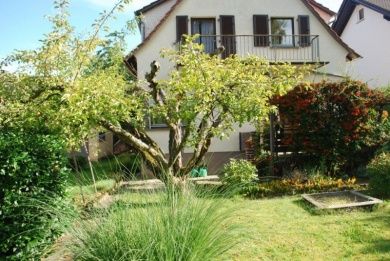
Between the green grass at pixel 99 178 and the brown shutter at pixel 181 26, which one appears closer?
the green grass at pixel 99 178

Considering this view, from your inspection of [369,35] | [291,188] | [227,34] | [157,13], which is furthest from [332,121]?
[369,35]

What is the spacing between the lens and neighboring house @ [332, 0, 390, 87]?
75.7 ft

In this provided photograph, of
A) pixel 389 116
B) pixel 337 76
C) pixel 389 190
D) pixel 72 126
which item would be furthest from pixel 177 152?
pixel 337 76

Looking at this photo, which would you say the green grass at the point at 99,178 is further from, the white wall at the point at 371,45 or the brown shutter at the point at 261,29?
the white wall at the point at 371,45

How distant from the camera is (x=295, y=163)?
12.5m

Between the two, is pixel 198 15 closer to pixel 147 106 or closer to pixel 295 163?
pixel 295 163

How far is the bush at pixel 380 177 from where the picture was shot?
29.5 feet

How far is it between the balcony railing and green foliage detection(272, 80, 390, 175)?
7453mm

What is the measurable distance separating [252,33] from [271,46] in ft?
3.44

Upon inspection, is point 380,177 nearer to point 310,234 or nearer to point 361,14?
point 310,234

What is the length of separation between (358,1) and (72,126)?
2147cm

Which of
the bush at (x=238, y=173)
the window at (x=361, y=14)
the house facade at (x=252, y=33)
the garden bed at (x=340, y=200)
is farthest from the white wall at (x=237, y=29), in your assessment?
the garden bed at (x=340, y=200)

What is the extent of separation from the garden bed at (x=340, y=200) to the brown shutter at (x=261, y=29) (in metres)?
11.8

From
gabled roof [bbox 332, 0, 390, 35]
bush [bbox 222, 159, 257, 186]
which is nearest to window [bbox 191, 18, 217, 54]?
gabled roof [bbox 332, 0, 390, 35]
